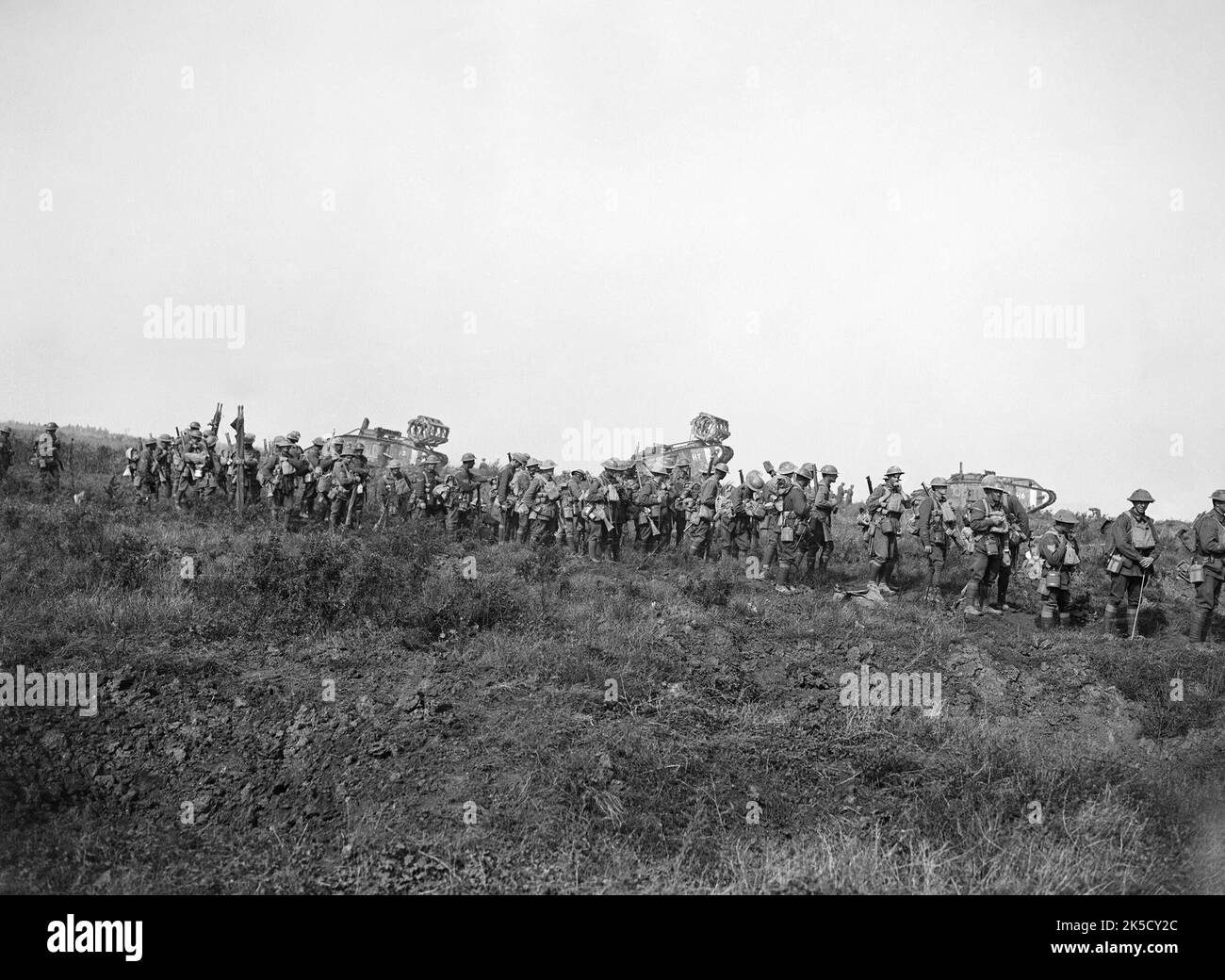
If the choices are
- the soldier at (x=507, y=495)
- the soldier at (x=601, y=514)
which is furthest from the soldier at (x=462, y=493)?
the soldier at (x=601, y=514)

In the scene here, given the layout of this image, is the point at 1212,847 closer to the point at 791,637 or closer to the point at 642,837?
the point at 642,837

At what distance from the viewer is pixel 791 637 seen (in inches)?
434

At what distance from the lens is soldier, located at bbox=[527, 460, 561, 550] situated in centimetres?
1712

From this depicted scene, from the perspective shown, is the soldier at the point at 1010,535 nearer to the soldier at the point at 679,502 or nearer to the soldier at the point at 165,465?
the soldier at the point at 679,502

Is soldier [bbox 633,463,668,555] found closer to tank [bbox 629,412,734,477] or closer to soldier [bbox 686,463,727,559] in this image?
soldier [bbox 686,463,727,559]

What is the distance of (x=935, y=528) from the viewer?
45.1ft

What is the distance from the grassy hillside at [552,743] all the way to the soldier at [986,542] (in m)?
0.77

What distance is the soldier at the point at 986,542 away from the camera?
12547 mm

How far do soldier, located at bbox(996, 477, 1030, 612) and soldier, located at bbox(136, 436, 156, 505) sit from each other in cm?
2142

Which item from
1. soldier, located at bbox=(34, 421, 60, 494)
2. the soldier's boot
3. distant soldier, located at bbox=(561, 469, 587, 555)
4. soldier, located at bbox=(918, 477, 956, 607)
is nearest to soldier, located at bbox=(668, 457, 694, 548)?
distant soldier, located at bbox=(561, 469, 587, 555)

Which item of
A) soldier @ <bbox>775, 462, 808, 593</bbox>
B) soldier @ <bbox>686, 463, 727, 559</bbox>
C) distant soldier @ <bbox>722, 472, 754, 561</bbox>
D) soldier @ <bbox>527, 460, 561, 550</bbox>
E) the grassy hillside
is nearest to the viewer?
the grassy hillside

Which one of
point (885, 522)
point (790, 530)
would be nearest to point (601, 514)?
point (790, 530)
